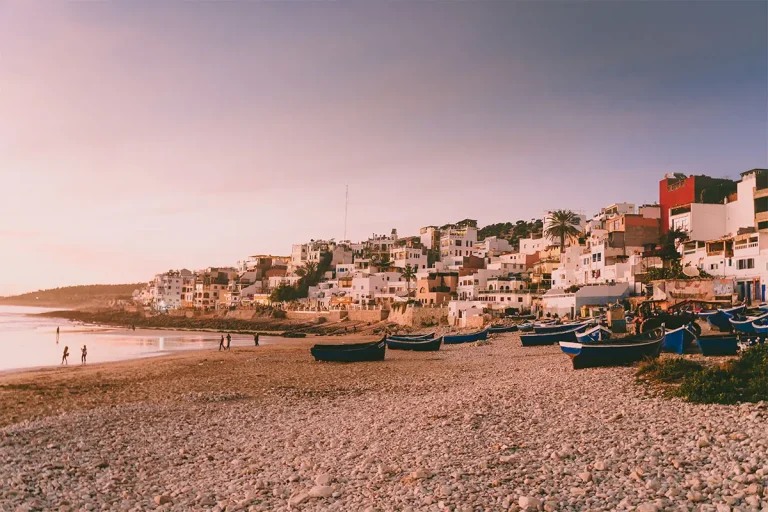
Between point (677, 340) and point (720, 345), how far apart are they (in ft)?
5.86

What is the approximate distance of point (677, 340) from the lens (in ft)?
72.2

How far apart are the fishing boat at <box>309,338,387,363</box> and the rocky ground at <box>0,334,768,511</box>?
45.4 ft

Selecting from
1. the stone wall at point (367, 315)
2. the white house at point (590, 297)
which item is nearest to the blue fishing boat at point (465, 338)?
the white house at point (590, 297)

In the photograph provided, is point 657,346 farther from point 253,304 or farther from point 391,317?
point 253,304

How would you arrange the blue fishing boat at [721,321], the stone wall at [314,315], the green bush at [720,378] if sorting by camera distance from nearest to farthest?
1. the green bush at [720,378]
2. the blue fishing boat at [721,321]
3. the stone wall at [314,315]

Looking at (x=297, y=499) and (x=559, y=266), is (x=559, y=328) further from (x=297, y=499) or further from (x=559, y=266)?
(x=559, y=266)

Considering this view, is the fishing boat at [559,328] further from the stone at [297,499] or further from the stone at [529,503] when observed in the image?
the stone at [297,499]

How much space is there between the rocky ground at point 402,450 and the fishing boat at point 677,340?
541cm

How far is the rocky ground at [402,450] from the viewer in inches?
324

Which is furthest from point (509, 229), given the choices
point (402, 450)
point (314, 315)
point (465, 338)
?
point (402, 450)

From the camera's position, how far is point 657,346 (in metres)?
19.8

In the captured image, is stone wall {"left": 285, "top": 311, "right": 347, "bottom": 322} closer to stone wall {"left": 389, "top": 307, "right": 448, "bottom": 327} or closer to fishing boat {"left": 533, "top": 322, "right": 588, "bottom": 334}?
stone wall {"left": 389, "top": 307, "right": 448, "bottom": 327}

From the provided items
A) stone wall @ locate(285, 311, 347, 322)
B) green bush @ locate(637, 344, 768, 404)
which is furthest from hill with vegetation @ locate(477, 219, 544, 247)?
green bush @ locate(637, 344, 768, 404)

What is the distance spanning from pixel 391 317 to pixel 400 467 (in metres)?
71.1
